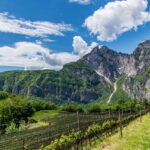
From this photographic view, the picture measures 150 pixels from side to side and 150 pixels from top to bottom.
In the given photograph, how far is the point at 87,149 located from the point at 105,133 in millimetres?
14167

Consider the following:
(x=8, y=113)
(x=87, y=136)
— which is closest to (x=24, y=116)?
(x=8, y=113)

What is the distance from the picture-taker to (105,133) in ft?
142

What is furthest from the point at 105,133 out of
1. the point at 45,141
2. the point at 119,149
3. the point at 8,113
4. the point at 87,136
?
the point at 8,113

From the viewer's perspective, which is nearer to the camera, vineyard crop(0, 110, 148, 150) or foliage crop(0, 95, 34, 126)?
vineyard crop(0, 110, 148, 150)

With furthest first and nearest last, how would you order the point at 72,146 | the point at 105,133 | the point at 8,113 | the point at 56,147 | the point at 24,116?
1. the point at 24,116
2. the point at 8,113
3. the point at 105,133
4. the point at 72,146
5. the point at 56,147

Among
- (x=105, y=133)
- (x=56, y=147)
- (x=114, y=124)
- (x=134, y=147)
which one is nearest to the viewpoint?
(x=134, y=147)

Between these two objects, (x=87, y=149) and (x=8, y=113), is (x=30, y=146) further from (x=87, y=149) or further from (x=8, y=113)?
(x=8, y=113)

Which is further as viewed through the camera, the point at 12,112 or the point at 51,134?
the point at 12,112

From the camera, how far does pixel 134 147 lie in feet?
73.0

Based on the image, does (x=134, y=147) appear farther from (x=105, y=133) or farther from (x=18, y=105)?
(x=18, y=105)

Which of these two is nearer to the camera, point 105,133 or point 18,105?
point 105,133

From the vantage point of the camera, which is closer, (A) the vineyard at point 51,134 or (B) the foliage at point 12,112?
(A) the vineyard at point 51,134

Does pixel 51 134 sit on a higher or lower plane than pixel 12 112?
lower

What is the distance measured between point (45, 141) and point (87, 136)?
4.83m
